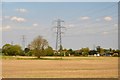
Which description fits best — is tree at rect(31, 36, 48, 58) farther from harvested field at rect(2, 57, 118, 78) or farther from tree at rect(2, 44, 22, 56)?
harvested field at rect(2, 57, 118, 78)

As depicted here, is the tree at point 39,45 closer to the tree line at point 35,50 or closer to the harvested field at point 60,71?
the tree line at point 35,50

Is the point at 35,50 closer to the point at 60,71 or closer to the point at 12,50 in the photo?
the point at 12,50

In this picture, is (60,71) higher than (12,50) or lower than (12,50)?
lower

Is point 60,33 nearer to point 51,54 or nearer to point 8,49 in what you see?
point 51,54

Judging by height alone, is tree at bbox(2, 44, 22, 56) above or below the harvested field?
above

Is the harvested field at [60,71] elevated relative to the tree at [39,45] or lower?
lower

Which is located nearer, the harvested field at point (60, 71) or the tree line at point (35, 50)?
the harvested field at point (60, 71)

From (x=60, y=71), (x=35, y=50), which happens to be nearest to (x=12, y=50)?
(x=35, y=50)

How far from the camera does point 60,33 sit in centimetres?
6569

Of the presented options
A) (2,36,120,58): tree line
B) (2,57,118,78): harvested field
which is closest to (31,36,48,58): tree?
(2,36,120,58): tree line

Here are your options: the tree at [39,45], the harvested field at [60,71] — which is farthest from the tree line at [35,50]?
the harvested field at [60,71]

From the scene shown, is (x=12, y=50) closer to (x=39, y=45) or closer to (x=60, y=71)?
(x=39, y=45)

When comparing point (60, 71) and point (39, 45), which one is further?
point (39, 45)

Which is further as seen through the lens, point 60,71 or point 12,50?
point 12,50
